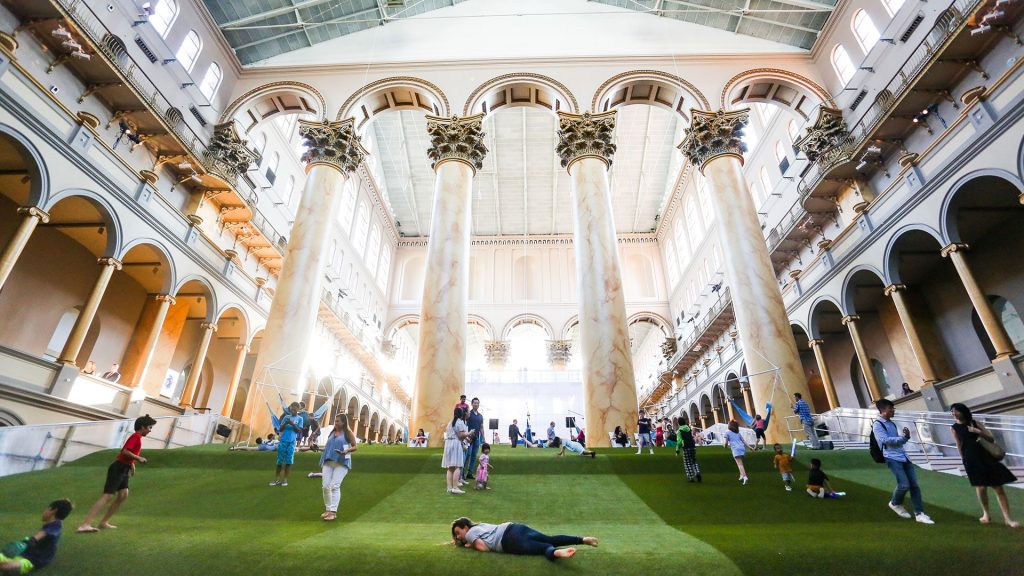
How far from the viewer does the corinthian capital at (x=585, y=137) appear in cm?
1464

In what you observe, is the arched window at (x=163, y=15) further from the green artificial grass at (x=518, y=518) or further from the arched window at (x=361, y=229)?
the green artificial grass at (x=518, y=518)

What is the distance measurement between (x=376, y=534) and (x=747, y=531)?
3584 millimetres

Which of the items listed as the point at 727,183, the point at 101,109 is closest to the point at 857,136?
the point at 727,183

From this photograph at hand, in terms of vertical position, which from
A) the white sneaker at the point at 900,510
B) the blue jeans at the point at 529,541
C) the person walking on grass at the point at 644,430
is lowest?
the blue jeans at the point at 529,541

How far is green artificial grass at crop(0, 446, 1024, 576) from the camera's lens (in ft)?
12.3

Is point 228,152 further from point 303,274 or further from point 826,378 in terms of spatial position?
point 826,378

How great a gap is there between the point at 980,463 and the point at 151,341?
17727 millimetres

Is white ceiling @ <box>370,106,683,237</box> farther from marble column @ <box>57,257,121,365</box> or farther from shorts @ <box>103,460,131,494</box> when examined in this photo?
shorts @ <box>103,460,131,494</box>

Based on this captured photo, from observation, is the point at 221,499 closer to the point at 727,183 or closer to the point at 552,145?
the point at 727,183

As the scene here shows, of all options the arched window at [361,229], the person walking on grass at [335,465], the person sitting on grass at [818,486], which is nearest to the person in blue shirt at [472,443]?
the person walking on grass at [335,465]

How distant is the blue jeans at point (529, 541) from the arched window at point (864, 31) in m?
18.4

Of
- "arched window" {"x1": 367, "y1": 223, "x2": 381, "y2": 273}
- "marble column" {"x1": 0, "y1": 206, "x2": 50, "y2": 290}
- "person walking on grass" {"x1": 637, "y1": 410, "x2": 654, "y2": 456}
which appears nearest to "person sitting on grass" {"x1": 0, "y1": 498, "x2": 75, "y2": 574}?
"marble column" {"x1": 0, "y1": 206, "x2": 50, "y2": 290}

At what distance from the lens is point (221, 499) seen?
6348 mm

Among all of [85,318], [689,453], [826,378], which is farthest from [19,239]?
[826,378]
